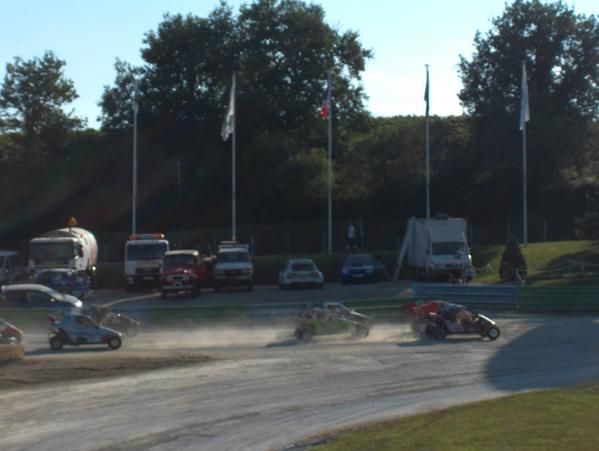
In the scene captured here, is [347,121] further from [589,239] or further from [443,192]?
[589,239]

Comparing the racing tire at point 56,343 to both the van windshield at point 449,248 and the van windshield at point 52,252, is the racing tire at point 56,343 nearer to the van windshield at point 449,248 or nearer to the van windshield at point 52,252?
the van windshield at point 52,252

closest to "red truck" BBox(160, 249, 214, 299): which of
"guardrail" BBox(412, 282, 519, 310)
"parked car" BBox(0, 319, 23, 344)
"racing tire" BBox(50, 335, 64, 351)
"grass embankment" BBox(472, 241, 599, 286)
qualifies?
"guardrail" BBox(412, 282, 519, 310)

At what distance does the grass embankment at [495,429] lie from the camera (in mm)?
14391

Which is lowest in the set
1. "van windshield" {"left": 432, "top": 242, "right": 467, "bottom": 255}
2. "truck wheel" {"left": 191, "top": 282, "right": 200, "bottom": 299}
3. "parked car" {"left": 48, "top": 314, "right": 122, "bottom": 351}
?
"parked car" {"left": 48, "top": 314, "right": 122, "bottom": 351}

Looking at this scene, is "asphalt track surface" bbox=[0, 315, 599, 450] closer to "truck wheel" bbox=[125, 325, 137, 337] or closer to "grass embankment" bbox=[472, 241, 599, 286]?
"truck wheel" bbox=[125, 325, 137, 337]

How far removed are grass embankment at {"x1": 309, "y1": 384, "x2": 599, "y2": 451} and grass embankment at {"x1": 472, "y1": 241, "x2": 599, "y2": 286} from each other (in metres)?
25.9

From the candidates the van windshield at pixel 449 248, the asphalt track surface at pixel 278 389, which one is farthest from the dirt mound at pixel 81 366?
the van windshield at pixel 449 248

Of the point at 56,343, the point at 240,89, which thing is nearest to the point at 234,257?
the point at 56,343

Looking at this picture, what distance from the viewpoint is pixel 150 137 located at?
75.8 meters

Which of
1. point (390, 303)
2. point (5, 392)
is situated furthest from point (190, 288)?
point (5, 392)

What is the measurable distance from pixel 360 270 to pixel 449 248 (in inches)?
187

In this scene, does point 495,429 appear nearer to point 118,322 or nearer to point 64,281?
point 118,322

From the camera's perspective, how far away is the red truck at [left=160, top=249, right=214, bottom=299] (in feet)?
142

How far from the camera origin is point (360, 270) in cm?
4806
